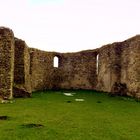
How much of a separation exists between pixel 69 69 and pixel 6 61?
608 inches

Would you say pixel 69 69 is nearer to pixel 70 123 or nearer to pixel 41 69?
pixel 41 69

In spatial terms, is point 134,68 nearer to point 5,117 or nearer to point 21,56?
point 21,56

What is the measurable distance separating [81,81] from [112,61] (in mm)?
6494

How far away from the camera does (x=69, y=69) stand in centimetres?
3759

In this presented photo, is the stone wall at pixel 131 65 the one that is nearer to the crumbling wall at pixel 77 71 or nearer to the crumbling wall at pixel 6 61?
the crumbling wall at pixel 77 71

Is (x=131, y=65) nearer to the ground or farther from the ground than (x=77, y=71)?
farther from the ground

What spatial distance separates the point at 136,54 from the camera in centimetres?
2606

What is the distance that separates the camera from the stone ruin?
22.9 metres

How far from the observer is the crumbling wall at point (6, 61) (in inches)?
882

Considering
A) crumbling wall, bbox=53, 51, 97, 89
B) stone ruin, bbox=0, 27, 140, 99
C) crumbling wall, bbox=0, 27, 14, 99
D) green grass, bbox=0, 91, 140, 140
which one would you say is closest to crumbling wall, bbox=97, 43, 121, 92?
stone ruin, bbox=0, 27, 140, 99

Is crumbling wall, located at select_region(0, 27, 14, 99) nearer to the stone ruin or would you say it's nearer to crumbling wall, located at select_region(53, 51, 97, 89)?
the stone ruin

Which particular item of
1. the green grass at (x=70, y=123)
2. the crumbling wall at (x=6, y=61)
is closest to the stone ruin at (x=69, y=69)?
the crumbling wall at (x=6, y=61)

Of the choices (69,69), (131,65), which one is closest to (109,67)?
(131,65)

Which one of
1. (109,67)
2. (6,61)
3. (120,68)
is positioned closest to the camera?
(6,61)
